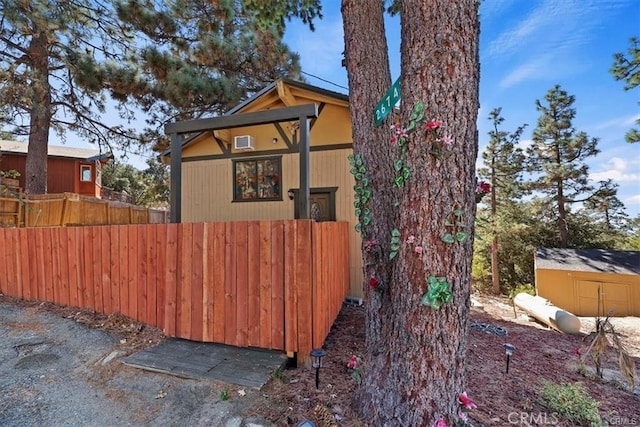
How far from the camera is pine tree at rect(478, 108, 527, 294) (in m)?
14.2

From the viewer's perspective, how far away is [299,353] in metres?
3.12

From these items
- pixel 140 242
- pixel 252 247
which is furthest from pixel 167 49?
pixel 252 247

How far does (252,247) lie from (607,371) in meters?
4.99

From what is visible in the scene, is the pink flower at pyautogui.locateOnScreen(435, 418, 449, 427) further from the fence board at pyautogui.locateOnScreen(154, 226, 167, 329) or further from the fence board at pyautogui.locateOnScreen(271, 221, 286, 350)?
the fence board at pyautogui.locateOnScreen(154, 226, 167, 329)

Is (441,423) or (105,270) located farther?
(105,270)

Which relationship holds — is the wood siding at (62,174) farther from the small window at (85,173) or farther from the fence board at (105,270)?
the fence board at (105,270)

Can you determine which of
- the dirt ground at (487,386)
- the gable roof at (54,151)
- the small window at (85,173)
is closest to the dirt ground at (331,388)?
the dirt ground at (487,386)

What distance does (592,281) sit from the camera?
10.0 meters

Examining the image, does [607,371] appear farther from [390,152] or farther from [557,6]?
[557,6]

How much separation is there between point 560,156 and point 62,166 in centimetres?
2479

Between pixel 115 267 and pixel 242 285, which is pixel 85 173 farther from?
pixel 242 285

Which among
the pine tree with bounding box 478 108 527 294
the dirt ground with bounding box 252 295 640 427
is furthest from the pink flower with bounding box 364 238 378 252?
the pine tree with bounding box 478 108 527 294

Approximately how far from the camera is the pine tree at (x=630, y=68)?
8.46 meters

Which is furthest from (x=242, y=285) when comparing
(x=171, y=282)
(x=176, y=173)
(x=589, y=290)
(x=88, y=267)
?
(x=589, y=290)
